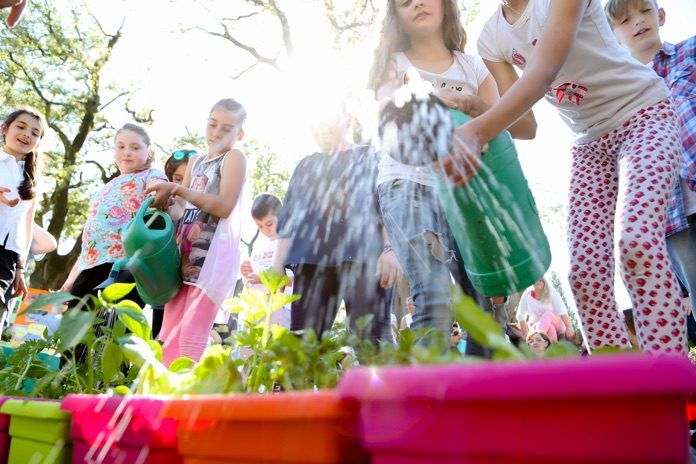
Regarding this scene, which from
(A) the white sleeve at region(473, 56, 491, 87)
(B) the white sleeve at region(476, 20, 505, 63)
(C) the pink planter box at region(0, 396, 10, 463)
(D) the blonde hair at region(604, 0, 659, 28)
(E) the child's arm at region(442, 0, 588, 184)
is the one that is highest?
(D) the blonde hair at region(604, 0, 659, 28)

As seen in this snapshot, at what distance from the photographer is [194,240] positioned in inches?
92.5

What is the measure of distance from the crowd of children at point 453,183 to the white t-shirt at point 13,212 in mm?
10

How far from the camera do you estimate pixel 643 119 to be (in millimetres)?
1555

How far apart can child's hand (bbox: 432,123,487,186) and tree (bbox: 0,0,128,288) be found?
44.9 ft

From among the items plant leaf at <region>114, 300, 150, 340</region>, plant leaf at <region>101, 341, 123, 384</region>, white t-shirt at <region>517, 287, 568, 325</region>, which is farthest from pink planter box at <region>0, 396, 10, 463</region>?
white t-shirt at <region>517, 287, 568, 325</region>

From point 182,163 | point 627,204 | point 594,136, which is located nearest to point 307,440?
point 627,204

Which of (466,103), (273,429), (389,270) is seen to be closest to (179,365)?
(273,429)

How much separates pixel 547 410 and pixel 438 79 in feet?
5.46

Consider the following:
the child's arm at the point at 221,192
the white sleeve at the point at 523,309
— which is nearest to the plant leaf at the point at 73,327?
the child's arm at the point at 221,192

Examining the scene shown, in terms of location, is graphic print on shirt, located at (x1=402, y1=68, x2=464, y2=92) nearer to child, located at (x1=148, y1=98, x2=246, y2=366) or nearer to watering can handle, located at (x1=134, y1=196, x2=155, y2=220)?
child, located at (x1=148, y1=98, x2=246, y2=366)

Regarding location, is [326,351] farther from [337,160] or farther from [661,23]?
[661,23]

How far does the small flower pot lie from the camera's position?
0.84 meters

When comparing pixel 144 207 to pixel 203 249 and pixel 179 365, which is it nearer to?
pixel 203 249

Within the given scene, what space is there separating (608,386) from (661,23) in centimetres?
239
